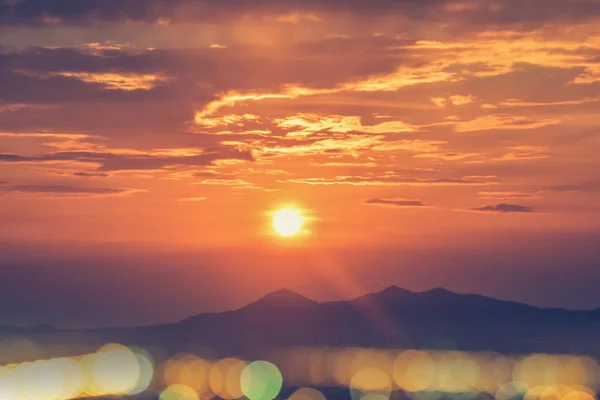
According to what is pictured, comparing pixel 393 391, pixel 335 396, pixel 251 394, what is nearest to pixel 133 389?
pixel 251 394

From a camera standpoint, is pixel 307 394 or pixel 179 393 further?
pixel 307 394

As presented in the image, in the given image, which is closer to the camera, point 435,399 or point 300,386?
point 435,399

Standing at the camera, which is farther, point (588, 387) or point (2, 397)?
point (588, 387)

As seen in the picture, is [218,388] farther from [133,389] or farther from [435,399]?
[435,399]

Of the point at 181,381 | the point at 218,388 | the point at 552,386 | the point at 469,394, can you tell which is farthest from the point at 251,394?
the point at 552,386

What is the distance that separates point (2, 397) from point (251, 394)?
4638 centimetres

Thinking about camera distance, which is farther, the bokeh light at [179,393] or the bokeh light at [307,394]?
the bokeh light at [307,394]

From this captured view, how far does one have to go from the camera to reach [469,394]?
601ft

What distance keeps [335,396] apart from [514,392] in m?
37.5

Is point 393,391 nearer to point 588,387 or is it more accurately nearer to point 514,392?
point 514,392

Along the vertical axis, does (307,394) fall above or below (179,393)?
below

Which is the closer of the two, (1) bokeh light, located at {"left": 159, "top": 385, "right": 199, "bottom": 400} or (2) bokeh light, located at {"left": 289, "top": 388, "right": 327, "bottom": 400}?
(1) bokeh light, located at {"left": 159, "top": 385, "right": 199, "bottom": 400}

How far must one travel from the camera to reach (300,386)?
631ft

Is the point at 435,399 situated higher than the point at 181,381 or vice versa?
the point at 181,381
